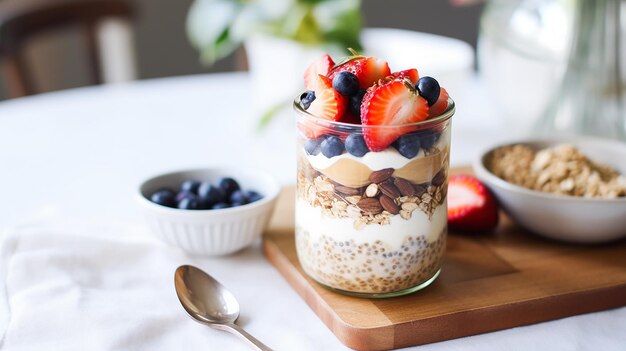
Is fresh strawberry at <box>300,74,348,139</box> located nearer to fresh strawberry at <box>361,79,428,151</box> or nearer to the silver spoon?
fresh strawberry at <box>361,79,428,151</box>

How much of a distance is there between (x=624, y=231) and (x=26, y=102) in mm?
1048

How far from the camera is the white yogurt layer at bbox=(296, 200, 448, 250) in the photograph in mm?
728

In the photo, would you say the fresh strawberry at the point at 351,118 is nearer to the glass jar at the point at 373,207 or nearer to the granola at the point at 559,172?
the glass jar at the point at 373,207

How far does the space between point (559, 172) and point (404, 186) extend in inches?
10.8

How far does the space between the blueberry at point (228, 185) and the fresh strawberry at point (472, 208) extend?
0.26 meters

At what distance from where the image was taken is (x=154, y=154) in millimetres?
1222

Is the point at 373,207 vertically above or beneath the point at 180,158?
above

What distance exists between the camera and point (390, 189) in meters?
0.71

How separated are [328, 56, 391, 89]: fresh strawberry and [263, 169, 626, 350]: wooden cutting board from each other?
22 cm

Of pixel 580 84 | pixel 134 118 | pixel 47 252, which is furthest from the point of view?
pixel 134 118

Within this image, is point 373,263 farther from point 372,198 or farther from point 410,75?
point 410,75

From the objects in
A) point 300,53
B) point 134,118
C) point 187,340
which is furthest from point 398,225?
point 134,118

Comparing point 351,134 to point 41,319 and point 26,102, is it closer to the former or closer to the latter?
point 41,319

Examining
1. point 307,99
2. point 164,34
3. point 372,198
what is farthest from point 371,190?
point 164,34
